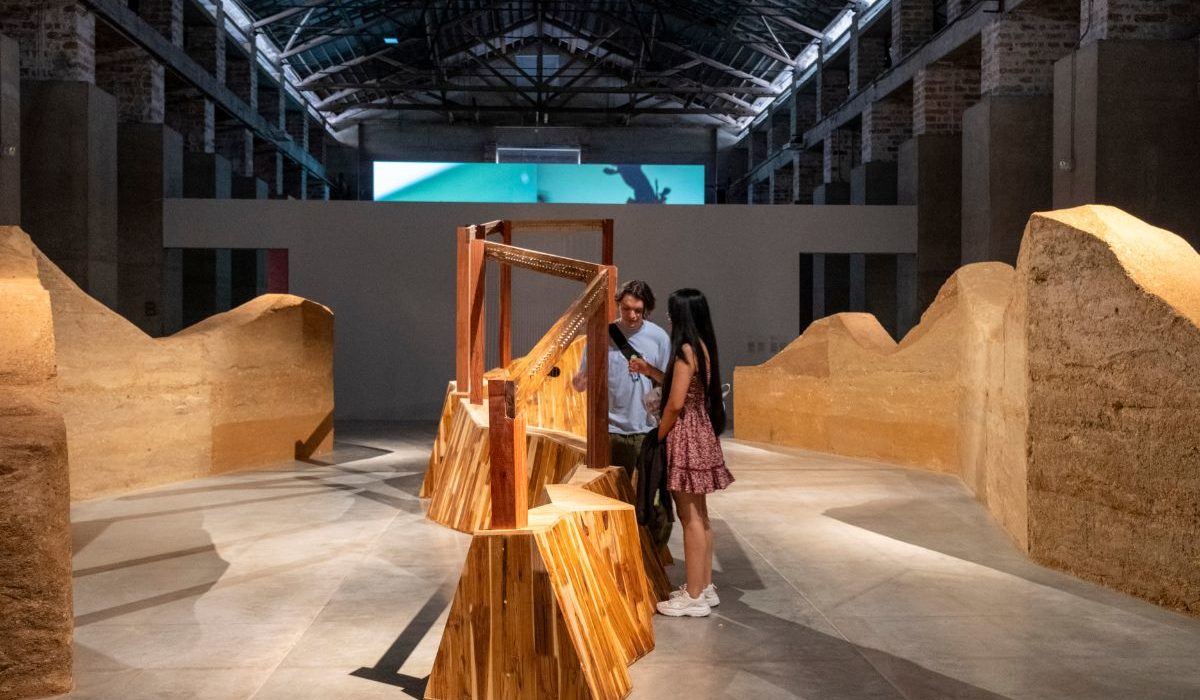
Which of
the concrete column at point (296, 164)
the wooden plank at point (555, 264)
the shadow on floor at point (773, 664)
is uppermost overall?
the concrete column at point (296, 164)

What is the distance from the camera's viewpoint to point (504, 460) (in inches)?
135

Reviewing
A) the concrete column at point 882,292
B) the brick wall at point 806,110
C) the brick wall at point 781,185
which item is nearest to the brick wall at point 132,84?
the concrete column at point 882,292

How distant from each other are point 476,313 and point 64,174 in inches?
358

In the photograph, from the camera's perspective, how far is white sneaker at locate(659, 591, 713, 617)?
4504mm

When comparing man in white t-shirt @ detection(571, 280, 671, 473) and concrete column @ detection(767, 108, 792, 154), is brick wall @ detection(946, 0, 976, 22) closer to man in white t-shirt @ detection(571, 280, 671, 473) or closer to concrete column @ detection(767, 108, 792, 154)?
concrete column @ detection(767, 108, 792, 154)

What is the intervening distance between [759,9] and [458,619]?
1849cm

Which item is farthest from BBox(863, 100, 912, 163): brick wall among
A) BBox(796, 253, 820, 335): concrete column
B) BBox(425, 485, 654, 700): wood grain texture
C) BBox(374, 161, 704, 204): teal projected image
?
BBox(425, 485, 654, 700): wood grain texture

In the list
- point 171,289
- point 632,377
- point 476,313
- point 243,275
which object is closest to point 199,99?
point 243,275

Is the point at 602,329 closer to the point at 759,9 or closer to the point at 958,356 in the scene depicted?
the point at 958,356

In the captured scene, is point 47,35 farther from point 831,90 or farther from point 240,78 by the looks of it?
point 831,90

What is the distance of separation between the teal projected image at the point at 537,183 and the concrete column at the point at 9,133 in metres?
6.24

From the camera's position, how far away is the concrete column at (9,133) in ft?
35.7

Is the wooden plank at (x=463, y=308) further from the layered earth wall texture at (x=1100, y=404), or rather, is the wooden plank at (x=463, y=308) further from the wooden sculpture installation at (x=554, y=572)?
the layered earth wall texture at (x=1100, y=404)

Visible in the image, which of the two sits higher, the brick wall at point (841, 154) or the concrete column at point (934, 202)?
the brick wall at point (841, 154)
